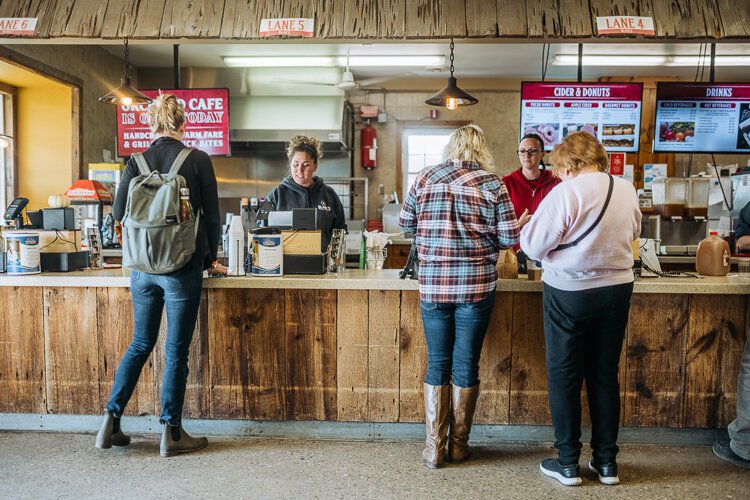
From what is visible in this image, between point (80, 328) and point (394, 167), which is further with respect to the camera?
point (394, 167)

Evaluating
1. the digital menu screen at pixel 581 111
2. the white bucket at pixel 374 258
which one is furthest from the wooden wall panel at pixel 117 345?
the digital menu screen at pixel 581 111

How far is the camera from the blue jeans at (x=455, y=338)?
2672 mm

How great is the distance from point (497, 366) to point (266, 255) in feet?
4.40

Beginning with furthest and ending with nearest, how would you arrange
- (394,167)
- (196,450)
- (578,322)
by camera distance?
(394,167) → (196,450) → (578,322)

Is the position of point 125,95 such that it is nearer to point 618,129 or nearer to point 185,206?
point 185,206

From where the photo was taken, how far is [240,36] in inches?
131

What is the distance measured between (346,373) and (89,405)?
4.62ft

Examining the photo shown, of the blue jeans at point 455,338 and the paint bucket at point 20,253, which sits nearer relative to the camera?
the blue jeans at point 455,338

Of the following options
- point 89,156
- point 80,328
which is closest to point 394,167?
point 89,156

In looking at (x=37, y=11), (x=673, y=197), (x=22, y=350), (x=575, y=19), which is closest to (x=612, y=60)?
(x=673, y=197)

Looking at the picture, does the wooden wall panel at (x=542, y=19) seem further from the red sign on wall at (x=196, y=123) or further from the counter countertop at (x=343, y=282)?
the red sign on wall at (x=196, y=123)

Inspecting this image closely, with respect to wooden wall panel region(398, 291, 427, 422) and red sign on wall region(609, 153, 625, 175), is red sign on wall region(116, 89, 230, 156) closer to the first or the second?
wooden wall panel region(398, 291, 427, 422)

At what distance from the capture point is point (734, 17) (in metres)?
3.27

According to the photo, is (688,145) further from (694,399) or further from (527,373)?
(527,373)
